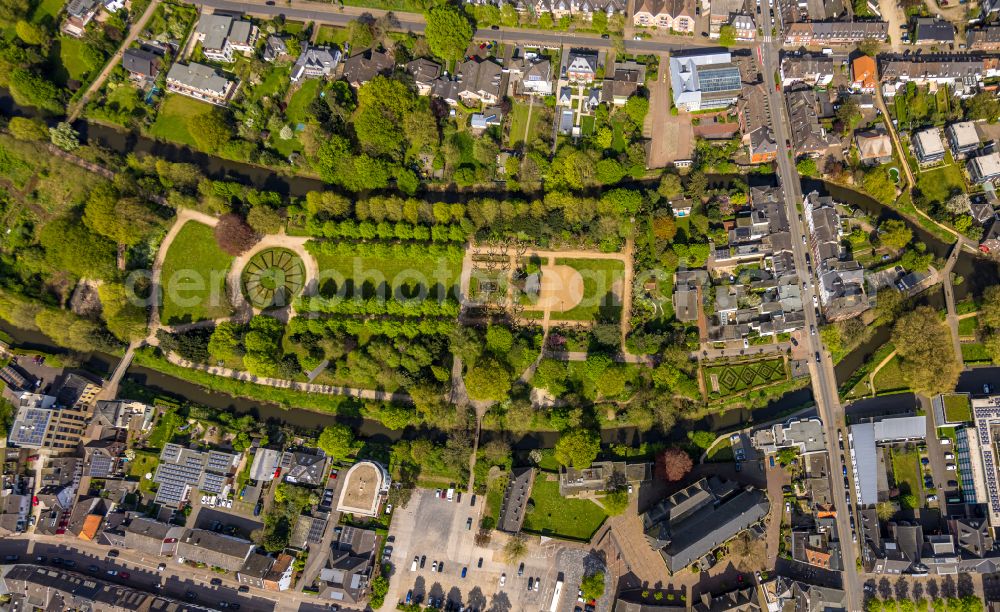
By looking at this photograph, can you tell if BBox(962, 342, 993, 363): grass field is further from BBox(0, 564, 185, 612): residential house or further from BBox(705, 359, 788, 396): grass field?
BBox(0, 564, 185, 612): residential house

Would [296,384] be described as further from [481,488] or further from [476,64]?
[476,64]

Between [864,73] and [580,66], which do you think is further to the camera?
[580,66]

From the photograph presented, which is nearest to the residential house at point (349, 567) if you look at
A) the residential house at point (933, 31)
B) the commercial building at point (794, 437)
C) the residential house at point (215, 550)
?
the residential house at point (215, 550)

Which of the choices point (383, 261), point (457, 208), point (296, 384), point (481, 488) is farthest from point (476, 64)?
point (481, 488)

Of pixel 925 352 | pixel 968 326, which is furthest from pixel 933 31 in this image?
pixel 925 352

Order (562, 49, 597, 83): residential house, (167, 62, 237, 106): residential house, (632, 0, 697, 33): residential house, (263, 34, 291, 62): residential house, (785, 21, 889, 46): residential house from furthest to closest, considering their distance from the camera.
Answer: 1. (263, 34, 291, 62): residential house
2. (167, 62, 237, 106): residential house
3. (632, 0, 697, 33): residential house
4. (562, 49, 597, 83): residential house
5. (785, 21, 889, 46): residential house

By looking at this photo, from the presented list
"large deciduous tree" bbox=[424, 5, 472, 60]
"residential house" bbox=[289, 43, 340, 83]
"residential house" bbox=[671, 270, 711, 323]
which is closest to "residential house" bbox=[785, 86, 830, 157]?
"residential house" bbox=[671, 270, 711, 323]

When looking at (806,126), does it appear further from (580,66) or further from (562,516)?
(562,516)
